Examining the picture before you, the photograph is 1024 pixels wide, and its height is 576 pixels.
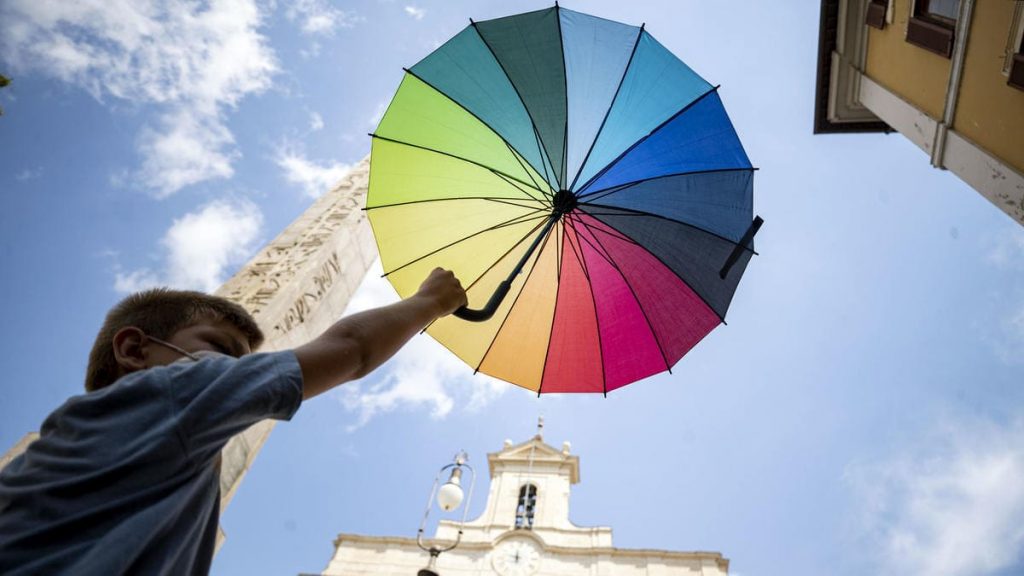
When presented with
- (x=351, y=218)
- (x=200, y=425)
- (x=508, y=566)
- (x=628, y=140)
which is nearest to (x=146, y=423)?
(x=200, y=425)

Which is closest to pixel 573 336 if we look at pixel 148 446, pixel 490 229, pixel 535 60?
pixel 490 229

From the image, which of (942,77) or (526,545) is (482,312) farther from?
(526,545)

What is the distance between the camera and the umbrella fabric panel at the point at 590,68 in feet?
15.4

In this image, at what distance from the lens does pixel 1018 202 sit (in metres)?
6.27

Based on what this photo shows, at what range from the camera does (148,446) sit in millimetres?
1227

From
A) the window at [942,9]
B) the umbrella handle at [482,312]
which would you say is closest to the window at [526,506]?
the window at [942,9]

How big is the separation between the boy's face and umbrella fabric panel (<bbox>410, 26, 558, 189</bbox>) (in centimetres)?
311

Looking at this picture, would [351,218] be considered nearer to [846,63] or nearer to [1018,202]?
[846,63]

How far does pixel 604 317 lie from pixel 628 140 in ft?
4.36

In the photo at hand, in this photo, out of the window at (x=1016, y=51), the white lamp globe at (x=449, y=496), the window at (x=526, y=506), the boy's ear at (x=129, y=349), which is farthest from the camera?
the window at (x=526, y=506)

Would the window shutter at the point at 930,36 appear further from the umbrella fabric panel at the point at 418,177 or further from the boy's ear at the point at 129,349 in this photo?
the boy's ear at the point at 129,349

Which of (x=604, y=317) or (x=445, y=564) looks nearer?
(x=604, y=317)

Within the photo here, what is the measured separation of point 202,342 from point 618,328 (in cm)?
333

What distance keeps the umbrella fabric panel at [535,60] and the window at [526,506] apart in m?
26.7
